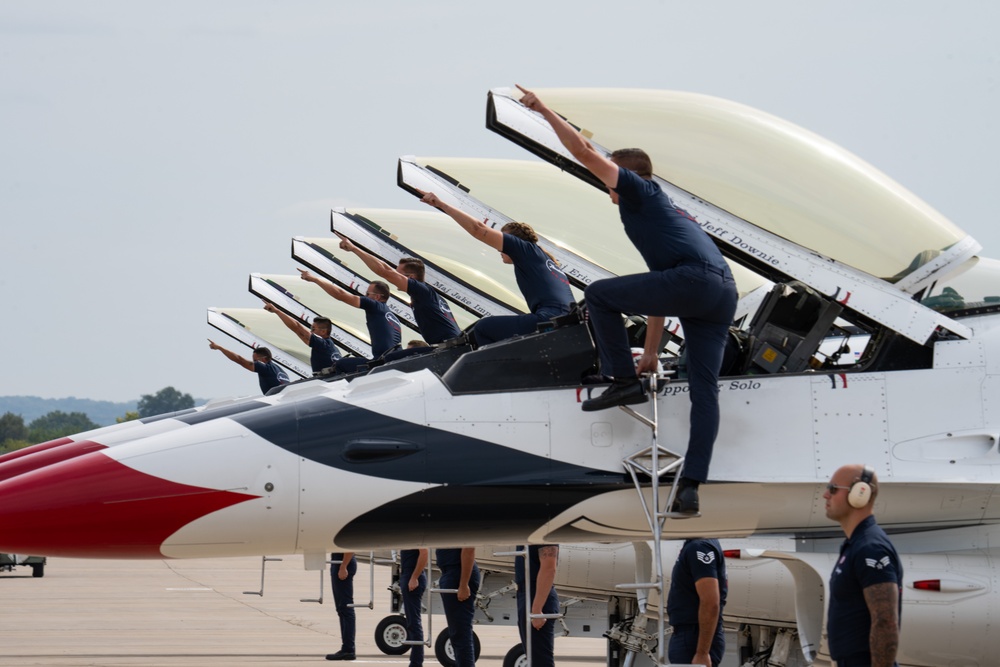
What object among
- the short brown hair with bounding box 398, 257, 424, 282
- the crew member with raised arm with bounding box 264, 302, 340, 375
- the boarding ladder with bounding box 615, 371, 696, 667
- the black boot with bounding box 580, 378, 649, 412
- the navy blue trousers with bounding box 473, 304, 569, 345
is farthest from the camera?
the crew member with raised arm with bounding box 264, 302, 340, 375

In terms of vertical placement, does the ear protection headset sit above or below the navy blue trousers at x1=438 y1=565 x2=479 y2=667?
above

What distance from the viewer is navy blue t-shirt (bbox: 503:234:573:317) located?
955cm

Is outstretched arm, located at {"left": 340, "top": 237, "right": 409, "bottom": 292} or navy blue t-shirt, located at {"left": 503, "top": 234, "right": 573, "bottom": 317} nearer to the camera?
navy blue t-shirt, located at {"left": 503, "top": 234, "right": 573, "bottom": 317}

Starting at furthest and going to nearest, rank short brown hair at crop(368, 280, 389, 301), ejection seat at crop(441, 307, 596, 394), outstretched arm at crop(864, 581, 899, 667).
Result: short brown hair at crop(368, 280, 389, 301) < ejection seat at crop(441, 307, 596, 394) < outstretched arm at crop(864, 581, 899, 667)

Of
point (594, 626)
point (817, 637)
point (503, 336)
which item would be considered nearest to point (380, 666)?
point (594, 626)

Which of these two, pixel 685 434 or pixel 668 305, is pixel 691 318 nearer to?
pixel 668 305

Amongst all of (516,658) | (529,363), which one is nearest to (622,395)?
(529,363)

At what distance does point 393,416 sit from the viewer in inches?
276

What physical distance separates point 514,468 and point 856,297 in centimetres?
204

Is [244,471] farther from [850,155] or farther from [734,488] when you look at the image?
[850,155]

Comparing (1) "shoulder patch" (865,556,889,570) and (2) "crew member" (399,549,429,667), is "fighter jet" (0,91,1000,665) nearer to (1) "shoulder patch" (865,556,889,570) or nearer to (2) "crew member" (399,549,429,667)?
(1) "shoulder patch" (865,556,889,570)

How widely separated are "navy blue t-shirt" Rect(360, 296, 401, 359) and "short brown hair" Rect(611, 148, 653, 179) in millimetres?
5920

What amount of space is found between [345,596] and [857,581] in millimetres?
9057

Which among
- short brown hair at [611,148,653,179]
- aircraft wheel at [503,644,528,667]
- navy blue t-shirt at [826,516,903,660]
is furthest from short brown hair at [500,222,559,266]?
navy blue t-shirt at [826,516,903,660]
